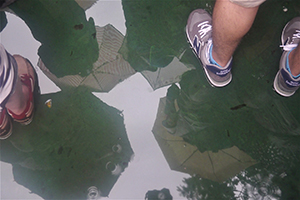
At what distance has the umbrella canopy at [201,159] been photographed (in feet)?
4.48

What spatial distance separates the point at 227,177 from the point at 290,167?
42cm

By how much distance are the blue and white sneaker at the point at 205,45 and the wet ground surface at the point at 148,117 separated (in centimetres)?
6

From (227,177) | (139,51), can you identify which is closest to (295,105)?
(227,177)

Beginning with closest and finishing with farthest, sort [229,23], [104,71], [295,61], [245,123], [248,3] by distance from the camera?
[248,3] < [229,23] < [295,61] < [245,123] < [104,71]

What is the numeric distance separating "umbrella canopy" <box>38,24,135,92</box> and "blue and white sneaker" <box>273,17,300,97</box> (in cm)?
101

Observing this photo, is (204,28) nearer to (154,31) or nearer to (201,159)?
(154,31)

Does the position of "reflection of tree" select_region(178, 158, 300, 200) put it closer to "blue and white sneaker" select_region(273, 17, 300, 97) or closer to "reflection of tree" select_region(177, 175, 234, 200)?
"reflection of tree" select_region(177, 175, 234, 200)

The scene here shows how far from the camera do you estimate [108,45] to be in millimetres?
1529

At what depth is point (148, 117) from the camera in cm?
145

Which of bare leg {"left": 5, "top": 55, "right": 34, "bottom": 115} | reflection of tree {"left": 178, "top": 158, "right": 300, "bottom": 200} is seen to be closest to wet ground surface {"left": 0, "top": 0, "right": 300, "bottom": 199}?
reflection of tree {"left": 178, "top": 158, "right": 300, "bottom": 200}

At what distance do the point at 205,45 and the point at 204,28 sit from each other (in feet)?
0.57

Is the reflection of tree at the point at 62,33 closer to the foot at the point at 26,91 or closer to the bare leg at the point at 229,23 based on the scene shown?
the foot at the point at 26,91

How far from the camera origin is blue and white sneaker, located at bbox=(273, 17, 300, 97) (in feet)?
4.11

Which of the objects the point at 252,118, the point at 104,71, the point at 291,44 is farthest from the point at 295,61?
the point at 104,71
